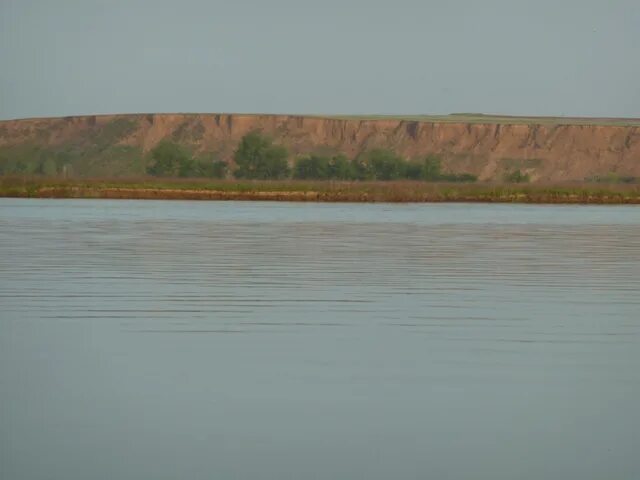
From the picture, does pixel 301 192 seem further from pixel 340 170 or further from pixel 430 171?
pixel 430 171

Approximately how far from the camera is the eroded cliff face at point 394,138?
143125 mm

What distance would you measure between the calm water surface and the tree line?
238 feet

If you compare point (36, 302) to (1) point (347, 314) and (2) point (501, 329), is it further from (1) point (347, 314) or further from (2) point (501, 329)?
(2) point (501, 329)

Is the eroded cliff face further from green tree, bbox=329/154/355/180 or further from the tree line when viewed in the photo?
green tree, bbox=329/154/355/180

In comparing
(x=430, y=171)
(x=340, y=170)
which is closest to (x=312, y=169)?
(x=340, y=170)

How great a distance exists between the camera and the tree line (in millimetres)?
95562

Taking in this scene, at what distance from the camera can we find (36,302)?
15.4 meters

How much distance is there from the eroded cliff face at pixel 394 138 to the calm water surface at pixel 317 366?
Result: 12166cm

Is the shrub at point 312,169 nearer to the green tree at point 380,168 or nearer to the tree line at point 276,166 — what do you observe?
the tree line at point 276,166

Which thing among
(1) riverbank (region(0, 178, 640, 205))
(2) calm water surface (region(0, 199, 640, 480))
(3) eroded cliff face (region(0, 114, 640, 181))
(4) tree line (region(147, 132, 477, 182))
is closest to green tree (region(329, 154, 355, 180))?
(4) tree line (region(147, 132, 477, 182))

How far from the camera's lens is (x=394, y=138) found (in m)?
151

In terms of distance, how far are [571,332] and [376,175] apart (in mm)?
86654

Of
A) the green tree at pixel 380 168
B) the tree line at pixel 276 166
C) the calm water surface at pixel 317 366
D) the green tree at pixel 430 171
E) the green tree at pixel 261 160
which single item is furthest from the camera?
the green tree at pixel 430 171

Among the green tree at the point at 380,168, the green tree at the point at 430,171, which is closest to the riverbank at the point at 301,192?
the green tree at the point at 380,168
